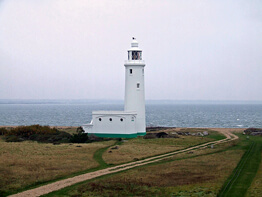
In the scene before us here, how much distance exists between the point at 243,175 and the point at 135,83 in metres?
23.9

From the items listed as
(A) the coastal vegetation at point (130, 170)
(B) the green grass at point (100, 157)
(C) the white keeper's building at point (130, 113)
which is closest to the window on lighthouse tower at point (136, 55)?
(C) the white keeper's building at point (130, 113)

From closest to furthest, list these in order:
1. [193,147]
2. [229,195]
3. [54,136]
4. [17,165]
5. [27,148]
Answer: [229,195] → [17,165] → [27,148] → [193,147] → [54,136]

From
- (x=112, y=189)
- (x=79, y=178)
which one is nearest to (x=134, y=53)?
(x=79, y=178)

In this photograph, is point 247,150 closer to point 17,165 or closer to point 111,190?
point 111,190

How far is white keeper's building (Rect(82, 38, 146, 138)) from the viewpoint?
151 feet

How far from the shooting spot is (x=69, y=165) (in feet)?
94.9

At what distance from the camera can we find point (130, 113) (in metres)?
45.9

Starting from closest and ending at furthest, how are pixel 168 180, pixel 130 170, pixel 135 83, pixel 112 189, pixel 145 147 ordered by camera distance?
pixel 112 189
pixel 168 180
pixel 130 170
pixel 145 147
pixel 135 83

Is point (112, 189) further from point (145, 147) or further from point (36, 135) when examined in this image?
point (36, 135)

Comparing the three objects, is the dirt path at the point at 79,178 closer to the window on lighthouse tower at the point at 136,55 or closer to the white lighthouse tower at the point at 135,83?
the white lighthouse tower at the point at 135,83

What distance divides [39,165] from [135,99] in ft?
68.3

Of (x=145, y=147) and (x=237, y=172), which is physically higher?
(x=145, y=147)

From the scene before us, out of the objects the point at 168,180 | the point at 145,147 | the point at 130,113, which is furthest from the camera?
the point at 130,113

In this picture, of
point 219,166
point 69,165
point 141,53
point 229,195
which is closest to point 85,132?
point 141,53
